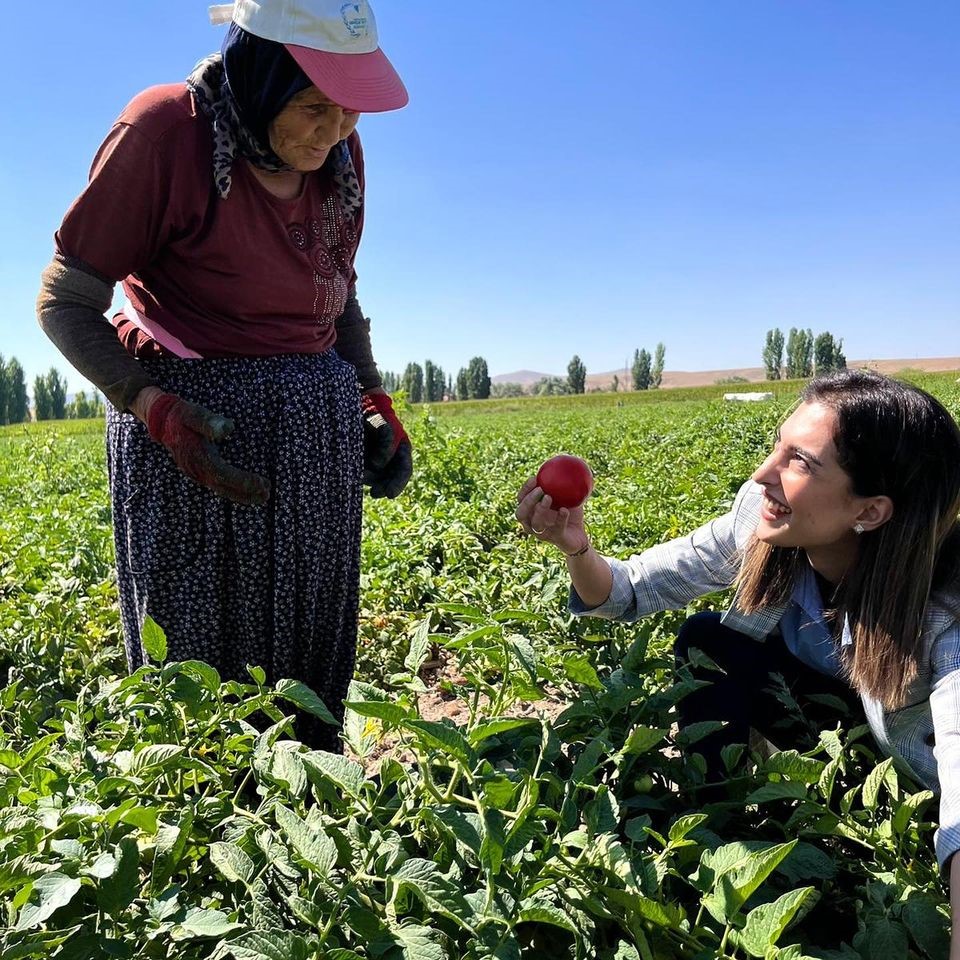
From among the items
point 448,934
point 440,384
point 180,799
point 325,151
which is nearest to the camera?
point 448,934

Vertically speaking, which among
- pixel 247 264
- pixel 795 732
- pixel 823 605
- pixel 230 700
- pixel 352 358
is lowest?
pixel 795 732

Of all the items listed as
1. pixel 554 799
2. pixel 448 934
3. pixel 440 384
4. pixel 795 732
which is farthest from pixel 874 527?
pixel 440 384

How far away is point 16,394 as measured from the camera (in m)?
64.0

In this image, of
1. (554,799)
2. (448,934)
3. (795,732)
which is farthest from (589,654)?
(448,934)

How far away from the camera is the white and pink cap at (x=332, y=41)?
152 centimetres

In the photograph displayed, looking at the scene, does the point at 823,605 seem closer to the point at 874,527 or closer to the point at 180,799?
the point at 874,527

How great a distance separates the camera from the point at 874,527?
1.73 m

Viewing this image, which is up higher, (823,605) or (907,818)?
(823,605)

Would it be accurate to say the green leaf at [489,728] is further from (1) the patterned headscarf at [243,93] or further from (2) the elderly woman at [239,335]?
(1) the patterned headscarf at [243,93]

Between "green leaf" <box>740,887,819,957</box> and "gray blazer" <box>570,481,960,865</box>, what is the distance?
0.43m

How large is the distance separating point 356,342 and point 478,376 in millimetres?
92250

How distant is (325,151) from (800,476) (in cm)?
114

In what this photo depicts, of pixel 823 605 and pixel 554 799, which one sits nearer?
pixel 554 799

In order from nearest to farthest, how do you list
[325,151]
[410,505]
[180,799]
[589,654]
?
[180,799]
[325,151]
[589,654]
[410,505]
